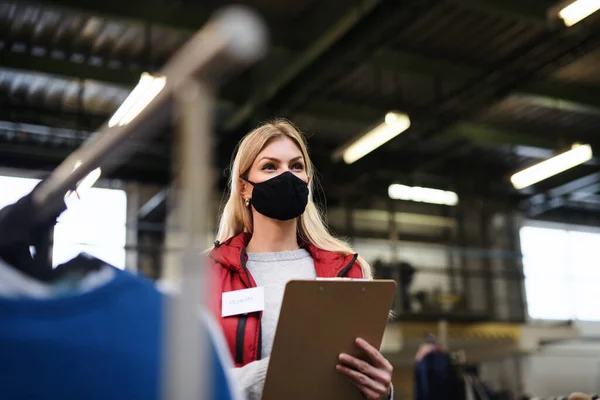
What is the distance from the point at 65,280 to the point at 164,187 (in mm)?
9781

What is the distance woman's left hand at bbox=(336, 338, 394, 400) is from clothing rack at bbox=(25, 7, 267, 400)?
89cm

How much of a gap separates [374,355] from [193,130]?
1046 mm

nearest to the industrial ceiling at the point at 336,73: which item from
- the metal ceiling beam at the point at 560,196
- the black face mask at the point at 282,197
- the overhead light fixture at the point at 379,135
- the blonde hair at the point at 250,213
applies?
the overhead light fixture at the point at 379,135

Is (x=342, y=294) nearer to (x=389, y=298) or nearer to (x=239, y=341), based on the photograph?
(x=389, y=298)

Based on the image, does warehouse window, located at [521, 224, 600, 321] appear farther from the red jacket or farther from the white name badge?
the white name badge

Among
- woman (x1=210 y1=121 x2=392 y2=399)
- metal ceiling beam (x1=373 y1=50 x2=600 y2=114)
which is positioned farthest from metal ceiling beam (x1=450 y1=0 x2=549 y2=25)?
woman (x1=210 y1=121 x2=392 y2=399)

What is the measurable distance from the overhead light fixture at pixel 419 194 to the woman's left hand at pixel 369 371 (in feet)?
32.7

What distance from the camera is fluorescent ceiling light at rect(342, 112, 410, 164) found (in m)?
7.95

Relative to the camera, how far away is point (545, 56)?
7.60m

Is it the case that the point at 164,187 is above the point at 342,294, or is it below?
above

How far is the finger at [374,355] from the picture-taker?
5.33 feet

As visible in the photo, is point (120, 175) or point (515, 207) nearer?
point (120, 175)

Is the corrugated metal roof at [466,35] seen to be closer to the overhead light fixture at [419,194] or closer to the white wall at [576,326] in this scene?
the overhead light fixture at [419,194]

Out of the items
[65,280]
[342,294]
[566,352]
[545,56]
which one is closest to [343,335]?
[342,294]
